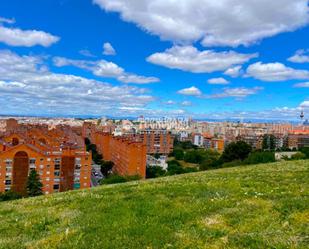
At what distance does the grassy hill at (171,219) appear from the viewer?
24.6ft

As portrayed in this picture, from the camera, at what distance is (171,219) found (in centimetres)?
914

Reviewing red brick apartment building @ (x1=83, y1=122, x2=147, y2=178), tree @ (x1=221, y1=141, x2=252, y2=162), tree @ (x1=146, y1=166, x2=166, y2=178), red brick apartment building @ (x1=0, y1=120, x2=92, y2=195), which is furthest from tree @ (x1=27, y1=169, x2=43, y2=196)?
tree @ (x1=146, y1=166, x2=166, y2=178)

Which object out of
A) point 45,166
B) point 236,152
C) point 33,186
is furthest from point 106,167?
point 33,186

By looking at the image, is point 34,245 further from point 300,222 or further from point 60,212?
Answer: point 300,222

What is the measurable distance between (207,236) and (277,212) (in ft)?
8.87

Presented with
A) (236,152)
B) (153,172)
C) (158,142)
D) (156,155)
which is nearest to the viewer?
(236,152)

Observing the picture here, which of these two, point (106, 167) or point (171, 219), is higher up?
point (171, 219)

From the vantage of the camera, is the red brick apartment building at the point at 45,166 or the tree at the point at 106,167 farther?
the tree at the point at 106,167

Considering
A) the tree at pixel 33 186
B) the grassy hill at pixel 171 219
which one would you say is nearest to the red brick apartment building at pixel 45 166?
the tree at pixel 33 186

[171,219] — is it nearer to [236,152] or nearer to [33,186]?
[33,186]

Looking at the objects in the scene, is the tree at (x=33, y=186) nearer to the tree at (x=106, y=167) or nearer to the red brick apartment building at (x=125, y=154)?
the red brick apartment building at (x=125, y=154)

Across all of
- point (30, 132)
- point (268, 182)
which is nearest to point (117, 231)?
point (268, 182)

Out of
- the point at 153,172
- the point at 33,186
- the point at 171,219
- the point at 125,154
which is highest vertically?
the point at 171,219

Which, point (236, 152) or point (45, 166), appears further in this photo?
point (236, 152)
